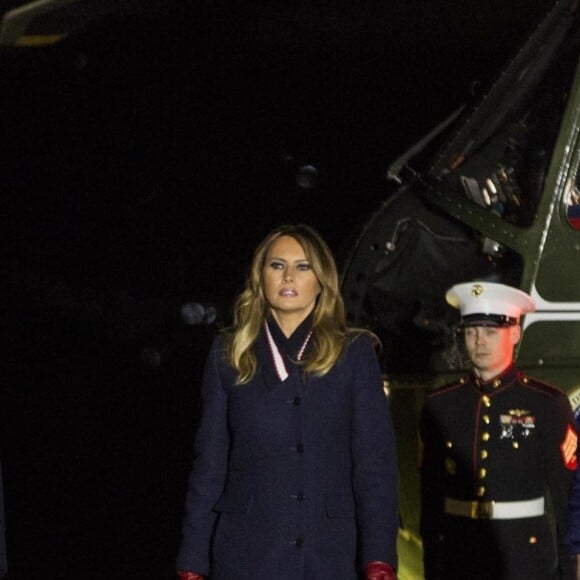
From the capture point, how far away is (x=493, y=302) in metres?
4.92

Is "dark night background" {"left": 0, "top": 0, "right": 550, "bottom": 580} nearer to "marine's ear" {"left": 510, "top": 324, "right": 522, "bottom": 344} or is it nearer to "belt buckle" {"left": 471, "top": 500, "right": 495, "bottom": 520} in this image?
"marine's ear" {"left": 510, "top": 324, "right": 522, "bottom": 344}

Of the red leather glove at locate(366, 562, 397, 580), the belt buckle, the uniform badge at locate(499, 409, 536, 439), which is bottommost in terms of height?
the red leather glove at locate(366, 562, 397, 580)

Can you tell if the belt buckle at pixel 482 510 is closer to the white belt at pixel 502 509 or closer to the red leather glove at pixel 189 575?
the white belt at pixel 502 509

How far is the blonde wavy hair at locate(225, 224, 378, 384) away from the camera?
163 inches

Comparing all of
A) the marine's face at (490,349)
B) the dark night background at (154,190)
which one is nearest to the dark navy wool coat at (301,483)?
the marine's face at (490,349)

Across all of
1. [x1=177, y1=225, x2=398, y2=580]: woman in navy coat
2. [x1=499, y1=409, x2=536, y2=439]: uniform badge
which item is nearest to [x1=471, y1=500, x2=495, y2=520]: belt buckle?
[x1=499, y1=409, x2=536, y2=439]: uniform badge

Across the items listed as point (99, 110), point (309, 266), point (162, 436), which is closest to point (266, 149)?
point (99, 110)

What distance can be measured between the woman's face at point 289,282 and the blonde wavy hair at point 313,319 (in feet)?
0.06

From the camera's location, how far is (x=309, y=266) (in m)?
4.26

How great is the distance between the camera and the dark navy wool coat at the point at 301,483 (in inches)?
159

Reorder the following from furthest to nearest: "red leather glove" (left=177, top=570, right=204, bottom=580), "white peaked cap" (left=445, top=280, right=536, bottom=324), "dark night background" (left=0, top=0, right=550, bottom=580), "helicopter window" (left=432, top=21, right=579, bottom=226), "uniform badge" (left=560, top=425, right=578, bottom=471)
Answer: "dark night background" (left=0, top=0, right=550, bottom=580)
"helicopter window" (left=432, top=21, right=579, bottom=226)
"white peaked cap" (left=445, top=280, right=536, bottom=324)
"uniform badge" (left=560, top=425, right=578, bottom=471)
"red leather glove" (left=177, top=570, right=204, bottom=580)

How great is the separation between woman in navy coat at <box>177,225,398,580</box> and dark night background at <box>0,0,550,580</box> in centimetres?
290

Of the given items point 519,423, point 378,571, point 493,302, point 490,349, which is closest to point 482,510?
point 519,423

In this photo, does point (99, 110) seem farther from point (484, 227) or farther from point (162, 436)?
point (484, 227)
